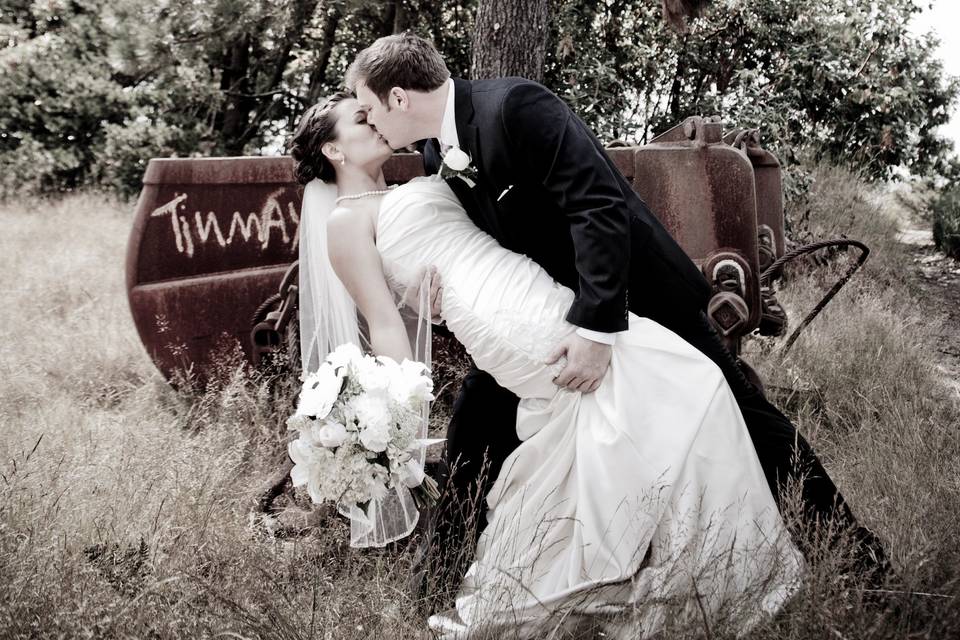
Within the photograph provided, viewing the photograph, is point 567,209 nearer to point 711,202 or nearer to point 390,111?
point 390,111

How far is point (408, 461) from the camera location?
2.46 meters

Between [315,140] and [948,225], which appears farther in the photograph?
[948,225]

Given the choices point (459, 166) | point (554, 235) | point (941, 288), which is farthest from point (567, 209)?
point (941, 288)

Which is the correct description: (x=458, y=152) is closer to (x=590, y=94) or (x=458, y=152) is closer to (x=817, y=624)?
(x=817, y=624)

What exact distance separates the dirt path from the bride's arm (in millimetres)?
3936

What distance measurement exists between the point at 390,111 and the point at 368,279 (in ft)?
1.92

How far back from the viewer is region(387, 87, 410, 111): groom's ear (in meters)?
2.57

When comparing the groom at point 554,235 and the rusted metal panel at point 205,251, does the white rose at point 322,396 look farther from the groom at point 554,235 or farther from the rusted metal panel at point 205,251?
the rusted metal panel at point 205,251

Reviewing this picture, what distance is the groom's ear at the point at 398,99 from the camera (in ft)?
8.43

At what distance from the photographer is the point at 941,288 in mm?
8141

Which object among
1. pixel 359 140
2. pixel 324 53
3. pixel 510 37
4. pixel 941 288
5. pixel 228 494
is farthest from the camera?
pixel 324 53

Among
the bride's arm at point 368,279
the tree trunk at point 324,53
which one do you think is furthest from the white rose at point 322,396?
the tree trunk at point 324,53

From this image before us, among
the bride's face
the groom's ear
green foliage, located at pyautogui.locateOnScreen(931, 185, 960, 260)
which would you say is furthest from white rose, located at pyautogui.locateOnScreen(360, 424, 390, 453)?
green foliage, located at pyautogui.locateOnScreen(931, 185, 960, 260)

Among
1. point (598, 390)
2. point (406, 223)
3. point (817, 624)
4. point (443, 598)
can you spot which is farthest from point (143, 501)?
point (817, 624)
